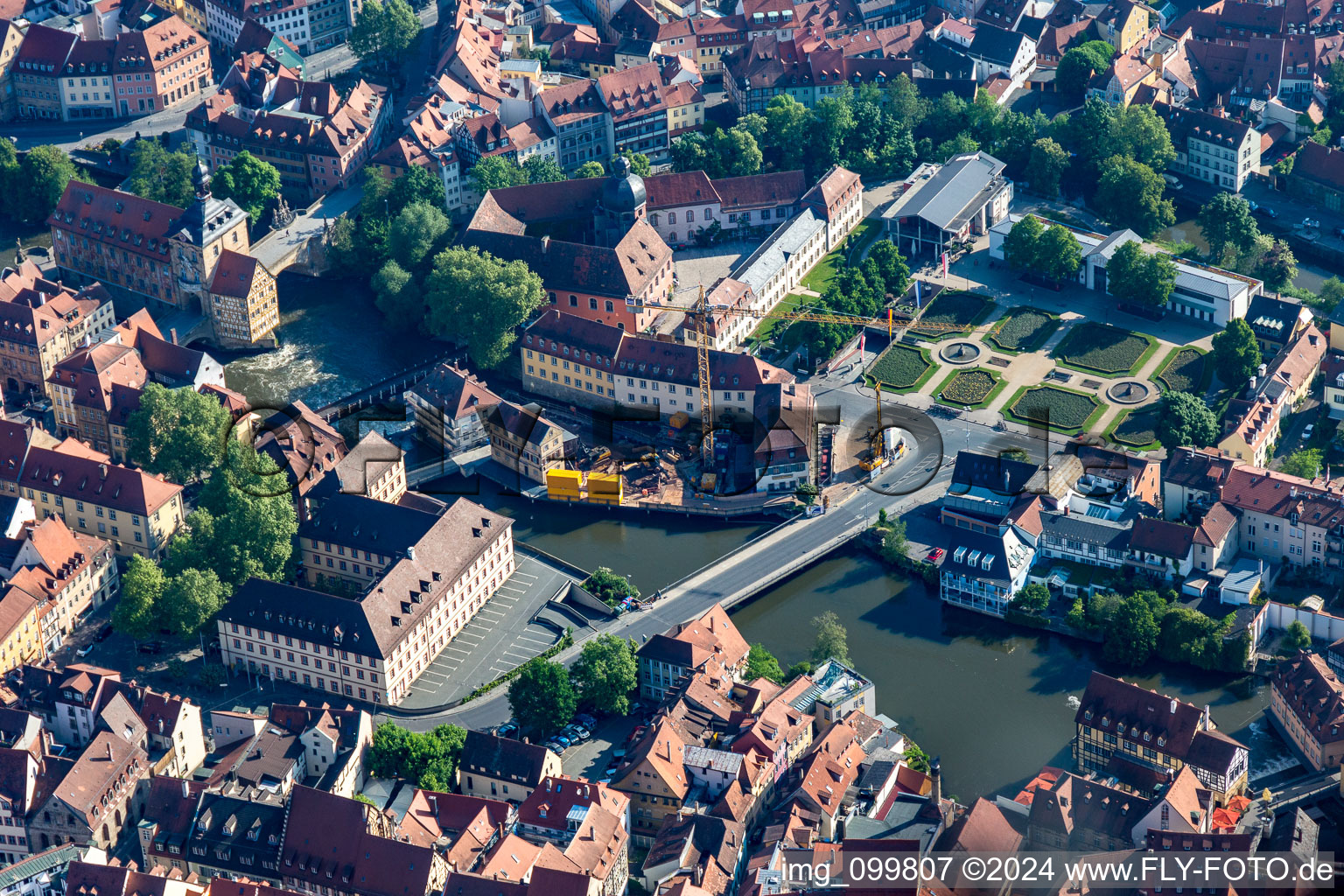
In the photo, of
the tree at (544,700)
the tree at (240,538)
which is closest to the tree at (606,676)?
the tree at (544,700)

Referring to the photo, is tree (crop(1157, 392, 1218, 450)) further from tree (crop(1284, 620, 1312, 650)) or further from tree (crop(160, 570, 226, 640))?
tree (crop(160, 570, 226, 640))

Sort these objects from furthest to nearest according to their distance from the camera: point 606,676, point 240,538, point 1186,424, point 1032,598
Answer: point 1186,424, point 240,538, point 1032,598, point 606,676

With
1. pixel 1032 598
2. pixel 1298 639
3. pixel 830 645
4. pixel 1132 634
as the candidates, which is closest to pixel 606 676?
pixel 830 645

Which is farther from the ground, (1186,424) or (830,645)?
(1186,424)

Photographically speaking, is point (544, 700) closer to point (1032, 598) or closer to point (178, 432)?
point (1032, 598)

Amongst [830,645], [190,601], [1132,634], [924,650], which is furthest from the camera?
[924,650]

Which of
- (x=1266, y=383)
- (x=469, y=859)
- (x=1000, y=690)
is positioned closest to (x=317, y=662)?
(x=469, y=859)
